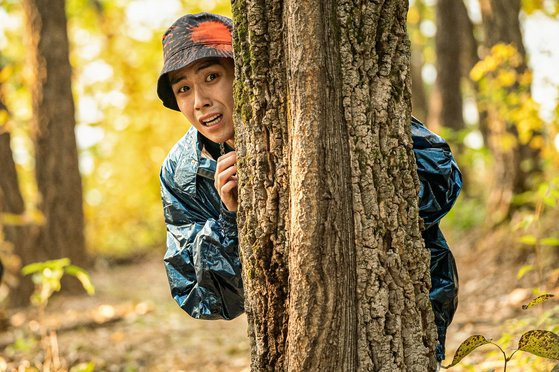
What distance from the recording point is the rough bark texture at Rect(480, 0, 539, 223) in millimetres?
7863

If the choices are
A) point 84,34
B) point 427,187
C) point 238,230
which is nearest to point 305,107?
point 238,230

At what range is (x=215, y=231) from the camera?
2.47m

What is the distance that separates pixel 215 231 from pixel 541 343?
49.3 inches

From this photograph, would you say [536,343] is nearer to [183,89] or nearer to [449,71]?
[183,89]

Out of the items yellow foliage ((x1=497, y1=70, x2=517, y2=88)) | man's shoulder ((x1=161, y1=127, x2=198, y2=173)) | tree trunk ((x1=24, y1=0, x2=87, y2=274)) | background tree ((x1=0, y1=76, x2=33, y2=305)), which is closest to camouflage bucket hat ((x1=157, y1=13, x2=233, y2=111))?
man's shoulder ((x1=161, y1=127, x2=198, y2=173))

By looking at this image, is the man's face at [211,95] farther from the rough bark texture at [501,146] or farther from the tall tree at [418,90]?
the tall tree at [418,90]

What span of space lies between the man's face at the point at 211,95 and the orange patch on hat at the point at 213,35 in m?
0.06

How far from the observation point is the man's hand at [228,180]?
2.32 meters

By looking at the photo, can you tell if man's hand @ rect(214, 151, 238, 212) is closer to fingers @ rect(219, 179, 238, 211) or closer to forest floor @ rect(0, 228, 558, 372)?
fingers @ rect(219, 179, 238, 211)

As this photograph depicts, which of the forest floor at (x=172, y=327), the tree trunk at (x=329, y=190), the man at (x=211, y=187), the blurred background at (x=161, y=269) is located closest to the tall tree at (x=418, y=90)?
the blurred background at (x=161, y=269)

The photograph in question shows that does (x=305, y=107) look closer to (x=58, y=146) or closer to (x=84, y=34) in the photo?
(x=58, y=146)

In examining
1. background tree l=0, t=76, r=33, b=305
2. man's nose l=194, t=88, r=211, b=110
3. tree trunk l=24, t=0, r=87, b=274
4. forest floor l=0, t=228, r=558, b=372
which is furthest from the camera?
tree trunk l=24, t=0, r=87, b=274

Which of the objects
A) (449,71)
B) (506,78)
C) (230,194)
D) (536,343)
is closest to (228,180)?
(230,194)

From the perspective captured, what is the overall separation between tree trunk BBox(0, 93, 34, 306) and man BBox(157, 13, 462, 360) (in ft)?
18.1
